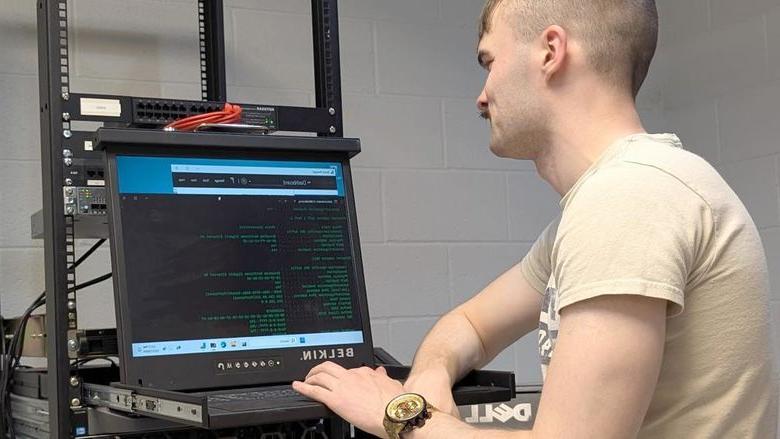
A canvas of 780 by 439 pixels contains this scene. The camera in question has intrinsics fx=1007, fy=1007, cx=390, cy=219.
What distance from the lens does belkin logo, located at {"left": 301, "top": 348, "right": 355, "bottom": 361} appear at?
162 cm

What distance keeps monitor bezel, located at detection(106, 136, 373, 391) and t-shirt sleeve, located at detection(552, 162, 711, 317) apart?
61cm

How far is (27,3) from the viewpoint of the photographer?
2299mm

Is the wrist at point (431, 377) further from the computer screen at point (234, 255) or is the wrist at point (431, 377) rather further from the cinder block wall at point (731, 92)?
the cinder block wall at point (731, 92)

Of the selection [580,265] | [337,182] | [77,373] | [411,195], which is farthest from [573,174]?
[411,195]

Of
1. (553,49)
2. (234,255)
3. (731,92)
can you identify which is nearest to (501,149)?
(553,49)

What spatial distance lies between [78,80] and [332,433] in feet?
3.74

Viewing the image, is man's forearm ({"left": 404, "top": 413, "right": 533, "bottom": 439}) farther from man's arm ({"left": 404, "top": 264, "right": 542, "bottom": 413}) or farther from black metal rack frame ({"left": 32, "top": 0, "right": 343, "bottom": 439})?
black metal rack frame ({"left": 32, "top": 0, "right": 343, "bottom": 439})

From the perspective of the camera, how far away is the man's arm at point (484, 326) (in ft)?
5.19

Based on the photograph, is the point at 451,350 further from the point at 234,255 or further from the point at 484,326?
the point at 234,255

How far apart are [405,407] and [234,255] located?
1.45 feet

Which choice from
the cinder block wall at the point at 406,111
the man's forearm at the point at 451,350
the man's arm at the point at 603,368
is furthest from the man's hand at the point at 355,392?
the cinder block wall at the point at 406,111

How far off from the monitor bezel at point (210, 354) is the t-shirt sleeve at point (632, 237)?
2.00 feet

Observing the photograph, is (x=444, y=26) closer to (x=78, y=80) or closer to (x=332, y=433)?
(x=78, y=80)

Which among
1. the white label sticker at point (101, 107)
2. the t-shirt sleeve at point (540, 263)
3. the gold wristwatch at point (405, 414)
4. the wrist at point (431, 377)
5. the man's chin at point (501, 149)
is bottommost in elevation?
the gold wristwatch at point (405, 414)
